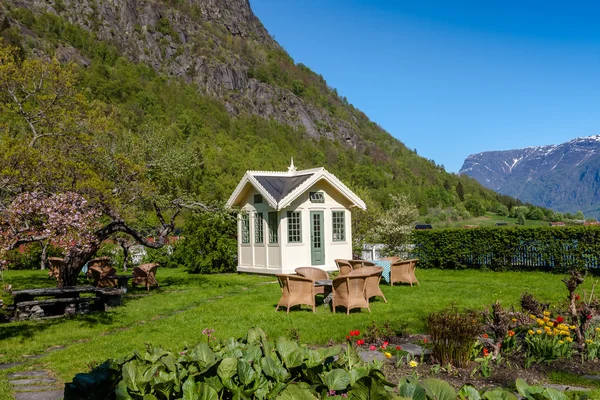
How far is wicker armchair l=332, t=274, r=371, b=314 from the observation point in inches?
372

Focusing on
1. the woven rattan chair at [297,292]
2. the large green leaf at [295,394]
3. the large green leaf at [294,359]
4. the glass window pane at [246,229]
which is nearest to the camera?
the large green leaf at [295,394]

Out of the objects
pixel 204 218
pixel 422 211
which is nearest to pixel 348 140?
pixel 422 211

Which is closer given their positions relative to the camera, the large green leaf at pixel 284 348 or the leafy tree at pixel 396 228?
the large green leaf at pixel 284 348

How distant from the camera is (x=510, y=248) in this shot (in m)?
18.1

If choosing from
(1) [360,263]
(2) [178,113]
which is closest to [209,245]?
(1) [360,263]

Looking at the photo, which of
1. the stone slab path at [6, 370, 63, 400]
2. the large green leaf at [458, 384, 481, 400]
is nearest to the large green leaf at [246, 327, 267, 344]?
the large green leaf at [458, 384, 481, 400]

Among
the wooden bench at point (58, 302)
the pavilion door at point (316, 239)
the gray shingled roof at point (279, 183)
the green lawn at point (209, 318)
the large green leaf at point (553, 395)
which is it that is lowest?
the green lawn at point (209, 318)

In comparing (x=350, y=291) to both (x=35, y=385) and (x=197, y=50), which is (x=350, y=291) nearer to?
(x=35, y=385)

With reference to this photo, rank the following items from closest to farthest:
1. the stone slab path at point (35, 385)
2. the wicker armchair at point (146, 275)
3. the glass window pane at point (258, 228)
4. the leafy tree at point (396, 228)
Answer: the stone slab path at point (35, 385) < the wicker armchair at point (146, 275) < the glass window pane at point (258, 228) < the leafy tree at point (396, 228)

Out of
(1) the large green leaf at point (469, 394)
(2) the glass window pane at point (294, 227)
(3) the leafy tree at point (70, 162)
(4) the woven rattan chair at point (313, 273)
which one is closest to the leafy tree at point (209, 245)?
(2) the glass window pane at point (294, 227)

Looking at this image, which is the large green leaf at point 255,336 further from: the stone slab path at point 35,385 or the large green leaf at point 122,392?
the stone slab path at point 35,385

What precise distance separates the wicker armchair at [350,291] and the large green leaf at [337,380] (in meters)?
6.54

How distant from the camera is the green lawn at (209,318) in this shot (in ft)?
23.3

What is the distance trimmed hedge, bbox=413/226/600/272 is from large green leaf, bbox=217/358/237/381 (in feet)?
53.5
